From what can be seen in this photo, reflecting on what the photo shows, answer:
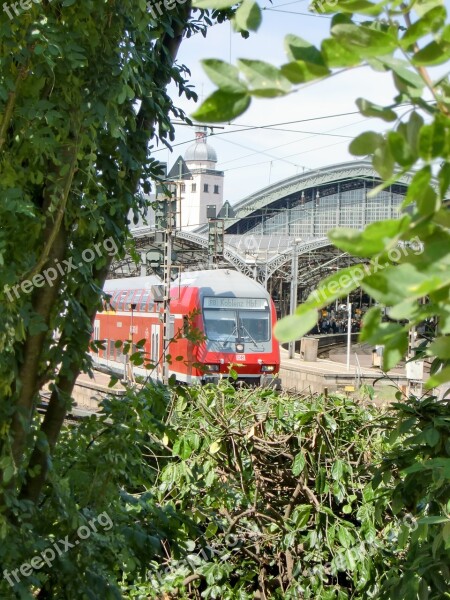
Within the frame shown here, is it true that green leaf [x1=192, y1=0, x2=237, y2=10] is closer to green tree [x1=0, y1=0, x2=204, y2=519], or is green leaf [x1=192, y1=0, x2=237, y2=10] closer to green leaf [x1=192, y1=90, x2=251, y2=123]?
green leaf [x1=192, y1=90, x2=251, y2=123]

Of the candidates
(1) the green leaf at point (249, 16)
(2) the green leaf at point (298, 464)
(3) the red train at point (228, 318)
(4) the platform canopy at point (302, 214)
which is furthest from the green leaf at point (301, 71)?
(4) the platform canopy at point (302, 214)

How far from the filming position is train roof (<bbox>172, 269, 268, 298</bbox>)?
20.8 metres

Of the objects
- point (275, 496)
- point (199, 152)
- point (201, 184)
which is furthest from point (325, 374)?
point (199, 152)

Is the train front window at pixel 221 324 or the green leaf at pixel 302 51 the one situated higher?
the green leaf at pixel 302 51

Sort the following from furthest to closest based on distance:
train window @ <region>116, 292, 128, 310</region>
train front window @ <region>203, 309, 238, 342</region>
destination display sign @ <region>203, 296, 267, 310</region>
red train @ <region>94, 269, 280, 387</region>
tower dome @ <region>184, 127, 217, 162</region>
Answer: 1. tower dome @ <region>184, 127, 217, 162</region>
2. train window @ <region>116, 292, 128, 310</region>
3. destination display sign @ <region>203, 296, 267, 310</region>
4. train front window @ <region>203, 309, 238, 342</region>
5. red train @ <region>94, 269, 280, 387</region>

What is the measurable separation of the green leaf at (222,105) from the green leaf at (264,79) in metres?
0.01

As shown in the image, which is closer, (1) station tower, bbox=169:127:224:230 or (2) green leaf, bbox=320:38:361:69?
(2) green leaf, bbox=320:38:361:69

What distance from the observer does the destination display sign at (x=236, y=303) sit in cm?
2056

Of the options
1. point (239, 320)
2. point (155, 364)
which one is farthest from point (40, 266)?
point (239, 320)

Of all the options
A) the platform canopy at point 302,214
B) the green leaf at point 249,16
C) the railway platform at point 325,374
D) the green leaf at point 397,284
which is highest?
the platform canopy at point 302,214

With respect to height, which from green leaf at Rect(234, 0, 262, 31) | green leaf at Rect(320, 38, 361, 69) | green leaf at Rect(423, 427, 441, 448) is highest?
green leaf at Rect(234, 0, 262, 31)

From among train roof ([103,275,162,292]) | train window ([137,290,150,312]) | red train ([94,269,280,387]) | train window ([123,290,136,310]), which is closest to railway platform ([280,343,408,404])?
red train ([94,269,280,387])

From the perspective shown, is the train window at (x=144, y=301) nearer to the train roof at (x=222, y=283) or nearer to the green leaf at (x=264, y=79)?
the train roof at (x=222, y=283)

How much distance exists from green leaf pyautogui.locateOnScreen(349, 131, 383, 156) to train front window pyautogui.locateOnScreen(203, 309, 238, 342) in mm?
19316
